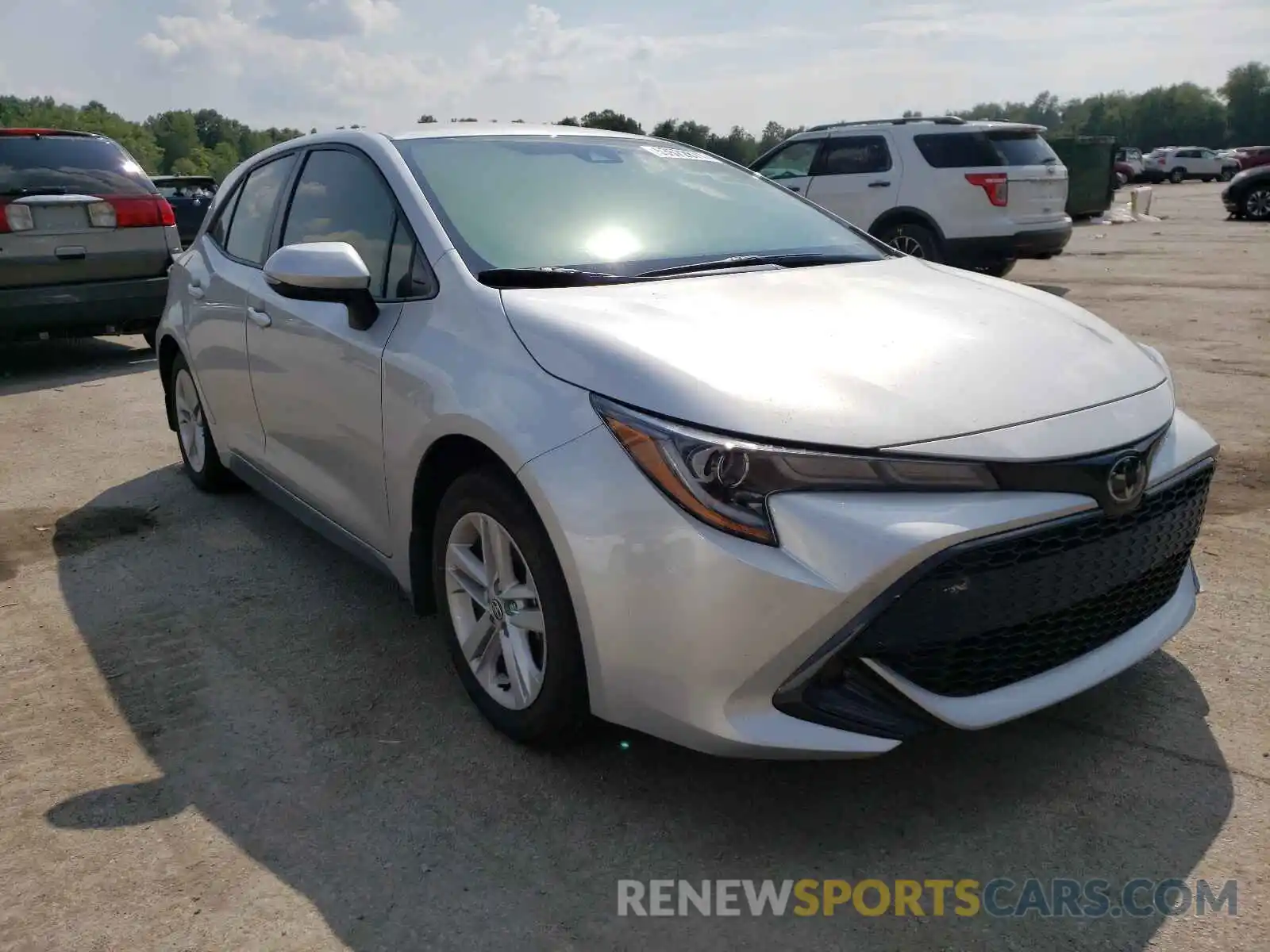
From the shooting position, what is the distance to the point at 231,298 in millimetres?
4184

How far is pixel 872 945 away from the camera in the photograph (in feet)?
6.82

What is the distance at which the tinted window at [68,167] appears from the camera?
780 cm

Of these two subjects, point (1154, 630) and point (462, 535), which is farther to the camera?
point (462, 535)

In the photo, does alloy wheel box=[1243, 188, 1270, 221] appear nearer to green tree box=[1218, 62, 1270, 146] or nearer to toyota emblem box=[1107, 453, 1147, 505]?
toyota emblem box=[1107, 453, 1147, 505]

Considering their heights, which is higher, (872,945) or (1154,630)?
(1154,630)

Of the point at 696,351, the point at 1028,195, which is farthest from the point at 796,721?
the point at 1028,195

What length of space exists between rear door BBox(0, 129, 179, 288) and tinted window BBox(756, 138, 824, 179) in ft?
21.3

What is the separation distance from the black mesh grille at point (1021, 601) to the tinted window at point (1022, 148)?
9.35 m

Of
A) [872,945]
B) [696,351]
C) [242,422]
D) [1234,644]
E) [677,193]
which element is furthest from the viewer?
[242,422]

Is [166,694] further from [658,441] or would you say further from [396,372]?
[658,441]

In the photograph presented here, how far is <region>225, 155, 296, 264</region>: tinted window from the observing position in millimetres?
4129

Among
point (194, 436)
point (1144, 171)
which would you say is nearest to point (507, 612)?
point (194, 436)

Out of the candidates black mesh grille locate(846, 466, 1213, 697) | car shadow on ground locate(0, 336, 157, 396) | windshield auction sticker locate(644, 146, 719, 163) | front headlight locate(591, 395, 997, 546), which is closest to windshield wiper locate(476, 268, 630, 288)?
front headlight locate(591, 395, 997, 546)

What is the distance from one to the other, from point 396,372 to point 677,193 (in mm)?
1215
